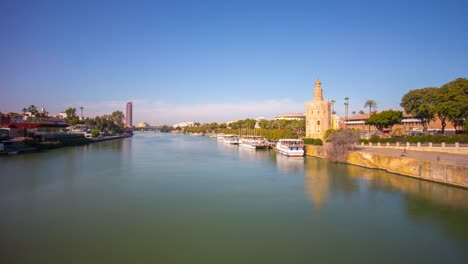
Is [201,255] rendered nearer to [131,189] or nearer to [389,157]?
[131,189]

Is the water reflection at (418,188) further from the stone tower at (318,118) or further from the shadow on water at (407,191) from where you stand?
the stone tower at (318,118)

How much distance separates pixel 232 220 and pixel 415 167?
16.4 meters

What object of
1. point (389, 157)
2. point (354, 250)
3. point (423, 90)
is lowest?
point (354, 250)

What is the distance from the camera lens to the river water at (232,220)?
35.8 ft

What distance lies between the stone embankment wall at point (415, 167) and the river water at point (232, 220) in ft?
2.78

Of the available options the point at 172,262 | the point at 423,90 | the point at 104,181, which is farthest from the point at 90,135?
the point at 172,262

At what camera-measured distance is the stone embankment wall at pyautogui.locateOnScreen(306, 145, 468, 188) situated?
19.5 metres

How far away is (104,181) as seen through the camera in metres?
24.3

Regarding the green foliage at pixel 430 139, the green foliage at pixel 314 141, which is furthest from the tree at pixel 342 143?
the green foliage at pixel 314 141

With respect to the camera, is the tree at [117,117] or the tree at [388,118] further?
the tree at [117,117]

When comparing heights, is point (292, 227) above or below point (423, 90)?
below

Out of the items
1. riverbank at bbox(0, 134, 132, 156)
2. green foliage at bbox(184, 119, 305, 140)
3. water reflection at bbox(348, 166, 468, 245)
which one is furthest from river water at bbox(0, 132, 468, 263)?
green foliage at bbox(184, 119, 305, 140)

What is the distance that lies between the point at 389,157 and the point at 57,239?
25.5m

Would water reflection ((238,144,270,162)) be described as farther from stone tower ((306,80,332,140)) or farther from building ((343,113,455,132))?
building ((343,113,455,132))
